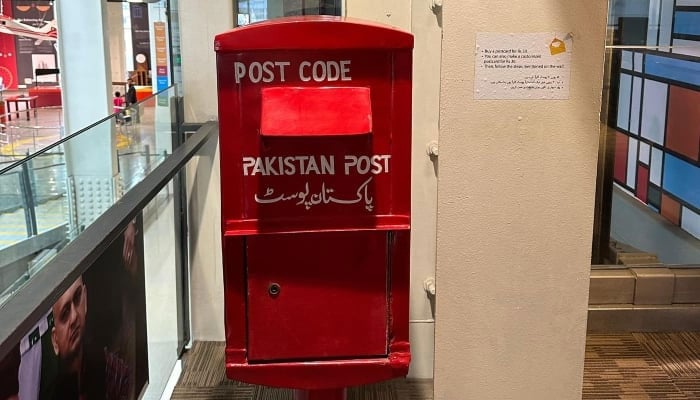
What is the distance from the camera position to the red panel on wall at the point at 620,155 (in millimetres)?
4574

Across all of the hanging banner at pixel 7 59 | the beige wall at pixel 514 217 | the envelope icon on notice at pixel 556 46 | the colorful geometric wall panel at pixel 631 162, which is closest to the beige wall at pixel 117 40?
the colorful geometric wall panel at pixel 631 162

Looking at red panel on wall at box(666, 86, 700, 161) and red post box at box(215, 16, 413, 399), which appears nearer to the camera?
red post box at box(215, 16, 413, 399)

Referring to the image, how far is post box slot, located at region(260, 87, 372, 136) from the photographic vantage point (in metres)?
1.76

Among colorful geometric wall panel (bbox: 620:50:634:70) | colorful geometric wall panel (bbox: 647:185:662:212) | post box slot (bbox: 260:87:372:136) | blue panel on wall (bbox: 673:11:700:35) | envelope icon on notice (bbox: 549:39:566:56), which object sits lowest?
colorful geometric wall panel (bbox: 647:185:662:212)

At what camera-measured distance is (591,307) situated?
4289mm

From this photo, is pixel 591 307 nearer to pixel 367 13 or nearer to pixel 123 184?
pixel 367 13

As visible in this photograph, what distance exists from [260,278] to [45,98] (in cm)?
1353

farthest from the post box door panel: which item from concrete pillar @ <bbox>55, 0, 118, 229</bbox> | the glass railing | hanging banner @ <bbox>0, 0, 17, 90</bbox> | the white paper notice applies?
hanging banner @ <bbox>0, 0, 17, 90</bbox>

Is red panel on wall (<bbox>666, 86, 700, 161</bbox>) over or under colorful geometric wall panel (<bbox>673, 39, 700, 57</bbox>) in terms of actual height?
under

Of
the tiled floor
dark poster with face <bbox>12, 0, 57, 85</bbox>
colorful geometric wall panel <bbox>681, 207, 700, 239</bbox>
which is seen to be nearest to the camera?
the tiled floor

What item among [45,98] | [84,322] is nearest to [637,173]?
[84,322]

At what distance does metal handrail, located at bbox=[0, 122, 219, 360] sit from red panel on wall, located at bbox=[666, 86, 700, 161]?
3238mm

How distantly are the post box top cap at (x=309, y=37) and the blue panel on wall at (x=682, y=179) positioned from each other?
11.3 feet

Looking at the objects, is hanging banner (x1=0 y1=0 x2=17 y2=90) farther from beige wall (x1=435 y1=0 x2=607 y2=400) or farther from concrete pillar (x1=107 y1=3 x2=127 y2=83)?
beige wall (x1=435 y1=0 x2=607 y2=400)
